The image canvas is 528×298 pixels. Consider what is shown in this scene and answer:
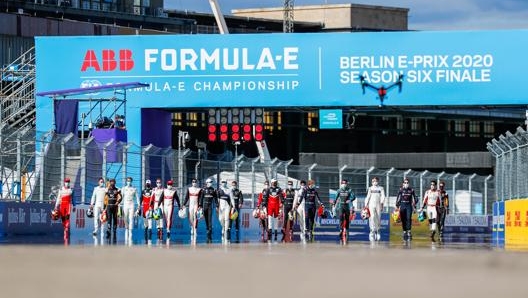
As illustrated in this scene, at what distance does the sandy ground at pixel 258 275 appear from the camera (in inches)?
556

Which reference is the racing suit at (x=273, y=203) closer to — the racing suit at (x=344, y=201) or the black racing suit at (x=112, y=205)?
the racing suit at (x=344, y=201)

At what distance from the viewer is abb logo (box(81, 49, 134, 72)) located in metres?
53.4

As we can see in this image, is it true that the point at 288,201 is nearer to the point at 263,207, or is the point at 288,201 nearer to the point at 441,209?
the point at 263,207

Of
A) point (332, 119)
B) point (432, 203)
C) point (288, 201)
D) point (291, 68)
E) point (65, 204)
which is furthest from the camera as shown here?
point (332, 119)

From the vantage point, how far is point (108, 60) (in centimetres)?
5356

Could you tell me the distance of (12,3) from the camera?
91250 millimetres

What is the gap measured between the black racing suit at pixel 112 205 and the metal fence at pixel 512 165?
1012 cm

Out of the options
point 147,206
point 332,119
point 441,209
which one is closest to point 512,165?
point 441,209

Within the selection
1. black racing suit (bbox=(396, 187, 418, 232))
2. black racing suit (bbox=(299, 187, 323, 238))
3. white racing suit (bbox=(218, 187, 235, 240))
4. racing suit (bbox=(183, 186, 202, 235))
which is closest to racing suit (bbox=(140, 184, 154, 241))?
racing suit (bbox=(183, 186, 202, 235))

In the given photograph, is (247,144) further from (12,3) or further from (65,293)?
(65,293)

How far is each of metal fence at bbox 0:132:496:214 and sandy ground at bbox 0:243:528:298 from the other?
1367cm

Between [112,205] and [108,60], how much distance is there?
57.3 feet

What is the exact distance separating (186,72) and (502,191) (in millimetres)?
17944

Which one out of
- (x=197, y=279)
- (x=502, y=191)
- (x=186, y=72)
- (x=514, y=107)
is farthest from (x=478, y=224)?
(x=197, y=279)
